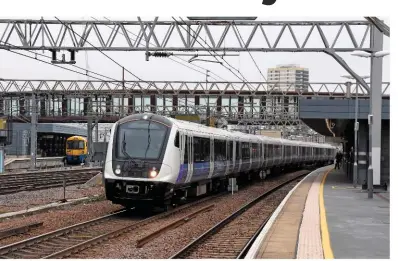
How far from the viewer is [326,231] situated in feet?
40.9

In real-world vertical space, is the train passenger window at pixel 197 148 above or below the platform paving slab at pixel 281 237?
above

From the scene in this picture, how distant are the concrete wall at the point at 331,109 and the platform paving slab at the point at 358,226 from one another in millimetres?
7187

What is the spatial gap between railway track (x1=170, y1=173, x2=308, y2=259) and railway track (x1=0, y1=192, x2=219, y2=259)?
6.06 ft

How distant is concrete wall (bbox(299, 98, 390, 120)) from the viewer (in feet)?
93.3

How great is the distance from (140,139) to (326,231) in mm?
5841

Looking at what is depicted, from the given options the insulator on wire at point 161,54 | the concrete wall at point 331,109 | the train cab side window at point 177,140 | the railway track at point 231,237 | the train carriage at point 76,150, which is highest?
the insulator on wire at point 161,54

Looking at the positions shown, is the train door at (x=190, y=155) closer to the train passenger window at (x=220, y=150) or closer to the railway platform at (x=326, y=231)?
the railway platform at (x=326, y=231)

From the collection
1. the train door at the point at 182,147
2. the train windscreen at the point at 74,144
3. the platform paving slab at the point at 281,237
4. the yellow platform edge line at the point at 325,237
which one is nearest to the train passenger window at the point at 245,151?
the platform paving slab at the point at 281,237

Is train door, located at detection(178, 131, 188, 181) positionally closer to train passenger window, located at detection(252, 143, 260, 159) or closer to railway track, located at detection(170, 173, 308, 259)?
railway track, located at detection(170, 173, 308, 259)

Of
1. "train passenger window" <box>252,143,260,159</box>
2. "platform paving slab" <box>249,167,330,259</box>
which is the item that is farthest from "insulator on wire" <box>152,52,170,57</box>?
"train passenger window" <box>252,143,260,159</box>

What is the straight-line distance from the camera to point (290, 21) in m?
22.7

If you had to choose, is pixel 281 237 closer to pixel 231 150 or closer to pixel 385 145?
pixel 231 150

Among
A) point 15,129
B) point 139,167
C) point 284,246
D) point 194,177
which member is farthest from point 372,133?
point 15,129

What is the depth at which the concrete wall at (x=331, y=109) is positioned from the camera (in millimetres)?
28438
